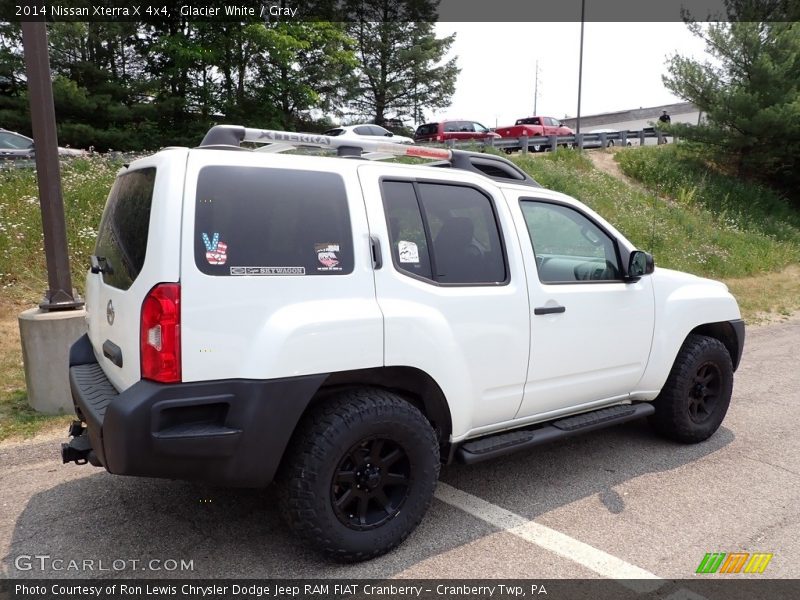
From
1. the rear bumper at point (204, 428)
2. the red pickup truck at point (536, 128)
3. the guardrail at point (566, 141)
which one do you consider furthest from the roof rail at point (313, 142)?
the red pickup truck at point (536, 128)

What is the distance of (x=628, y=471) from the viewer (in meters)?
4.14

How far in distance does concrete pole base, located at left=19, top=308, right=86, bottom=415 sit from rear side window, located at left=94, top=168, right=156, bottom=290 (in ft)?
6.30

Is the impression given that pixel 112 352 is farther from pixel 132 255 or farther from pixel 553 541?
pixel 553 541

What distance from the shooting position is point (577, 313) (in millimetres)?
3773

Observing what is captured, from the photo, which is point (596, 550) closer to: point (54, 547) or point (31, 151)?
point (54, 547)

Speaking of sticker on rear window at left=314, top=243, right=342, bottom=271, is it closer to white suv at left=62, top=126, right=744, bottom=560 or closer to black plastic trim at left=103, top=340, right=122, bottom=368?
white suv at left=62, top=126, right=744, bottom=560

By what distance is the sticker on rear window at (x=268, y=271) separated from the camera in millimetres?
2680

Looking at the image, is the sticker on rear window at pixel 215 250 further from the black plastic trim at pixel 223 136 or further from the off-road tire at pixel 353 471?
the off-road tire at pixel 353 471

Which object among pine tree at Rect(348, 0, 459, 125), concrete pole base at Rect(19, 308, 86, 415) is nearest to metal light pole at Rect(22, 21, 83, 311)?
concrete pole base at Rect(19, 308, 86, 415)

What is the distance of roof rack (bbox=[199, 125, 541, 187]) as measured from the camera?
10.5 ft

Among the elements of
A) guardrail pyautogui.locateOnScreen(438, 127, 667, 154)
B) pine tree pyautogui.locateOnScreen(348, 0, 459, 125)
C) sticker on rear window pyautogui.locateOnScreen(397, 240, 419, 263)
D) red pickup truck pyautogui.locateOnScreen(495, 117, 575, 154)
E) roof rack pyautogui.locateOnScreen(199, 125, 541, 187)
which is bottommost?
sticker on rear window pyautogui.locateOnScreen(397, 240, 419, 263)

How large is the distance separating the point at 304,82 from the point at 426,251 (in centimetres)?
2844

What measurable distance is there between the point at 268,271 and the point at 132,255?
67 cm

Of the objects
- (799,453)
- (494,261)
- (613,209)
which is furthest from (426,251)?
(613,209)
